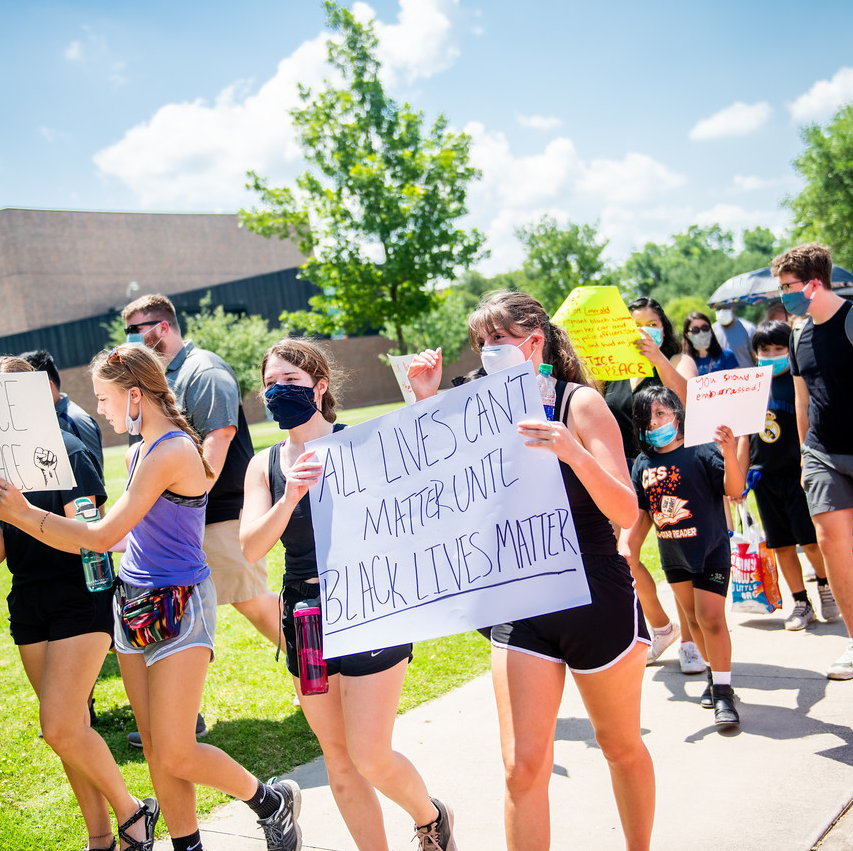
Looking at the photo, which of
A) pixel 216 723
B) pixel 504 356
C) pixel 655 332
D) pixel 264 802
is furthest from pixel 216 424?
pixel 655 332

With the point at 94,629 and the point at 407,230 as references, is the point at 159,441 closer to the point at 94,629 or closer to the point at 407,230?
the point at 94,629

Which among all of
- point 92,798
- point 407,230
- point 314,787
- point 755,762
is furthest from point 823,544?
point 407,230

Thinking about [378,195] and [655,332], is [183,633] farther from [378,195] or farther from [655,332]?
[378,195]

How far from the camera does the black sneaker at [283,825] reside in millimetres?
3211

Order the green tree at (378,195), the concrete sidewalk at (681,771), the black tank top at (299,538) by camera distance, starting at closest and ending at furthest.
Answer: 1. the black tank top at (299,538)
2. the concrete sidewalk at (681,771)
3. the green tree at (378,195)

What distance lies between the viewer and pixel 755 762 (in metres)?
3.54

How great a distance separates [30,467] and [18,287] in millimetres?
46750

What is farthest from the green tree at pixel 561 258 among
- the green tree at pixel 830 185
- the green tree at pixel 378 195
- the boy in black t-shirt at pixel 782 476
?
the boy in black t-shirt at pixel 782 476

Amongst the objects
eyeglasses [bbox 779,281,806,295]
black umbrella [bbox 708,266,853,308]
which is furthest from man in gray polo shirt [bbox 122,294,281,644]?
black umbrella [bbox 708,266,853,308]

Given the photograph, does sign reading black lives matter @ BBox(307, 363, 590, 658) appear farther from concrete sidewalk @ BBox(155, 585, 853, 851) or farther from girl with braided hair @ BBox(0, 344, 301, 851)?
concrete sidewalk @ BBox(155, 585, 853, 851)

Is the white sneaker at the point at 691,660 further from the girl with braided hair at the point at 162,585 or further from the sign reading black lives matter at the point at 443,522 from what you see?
the sign reading black lives matter at the point at 443,522

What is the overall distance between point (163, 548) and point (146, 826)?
4.02 feet

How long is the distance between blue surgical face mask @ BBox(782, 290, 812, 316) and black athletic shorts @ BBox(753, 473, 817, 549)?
5.53 ft

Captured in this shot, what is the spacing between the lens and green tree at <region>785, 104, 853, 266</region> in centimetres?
3828
